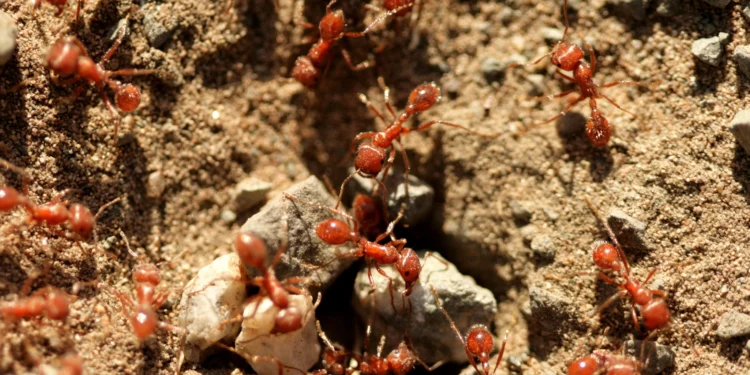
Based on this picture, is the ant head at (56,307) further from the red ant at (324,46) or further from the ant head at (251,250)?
the red ant at (324,46)

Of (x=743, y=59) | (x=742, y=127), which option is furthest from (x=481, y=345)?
(x=743, y=59)

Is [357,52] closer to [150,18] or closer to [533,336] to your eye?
[150,18]

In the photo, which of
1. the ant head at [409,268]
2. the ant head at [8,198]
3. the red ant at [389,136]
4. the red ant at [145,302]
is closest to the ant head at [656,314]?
the ant head at [409,268]

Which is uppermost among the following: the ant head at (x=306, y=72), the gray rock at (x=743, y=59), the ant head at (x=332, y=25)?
the ant head at (x=332, y=25)

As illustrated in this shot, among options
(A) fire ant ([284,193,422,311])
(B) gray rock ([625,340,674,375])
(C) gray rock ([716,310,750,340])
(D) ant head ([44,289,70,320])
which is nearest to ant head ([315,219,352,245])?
(A) fire ant ([284,193,422,311])

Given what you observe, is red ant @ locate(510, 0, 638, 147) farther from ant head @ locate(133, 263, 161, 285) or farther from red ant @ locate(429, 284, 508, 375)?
ant head @ locate(133, 263, 161, 285)

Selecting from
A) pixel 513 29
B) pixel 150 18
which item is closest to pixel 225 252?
pixel 150 18
